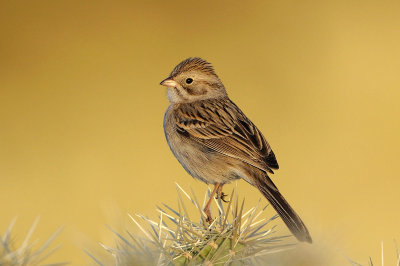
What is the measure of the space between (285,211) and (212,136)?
1.07m

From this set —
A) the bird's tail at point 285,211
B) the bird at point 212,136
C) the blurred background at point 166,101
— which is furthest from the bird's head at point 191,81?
the blurred background at point 166,101

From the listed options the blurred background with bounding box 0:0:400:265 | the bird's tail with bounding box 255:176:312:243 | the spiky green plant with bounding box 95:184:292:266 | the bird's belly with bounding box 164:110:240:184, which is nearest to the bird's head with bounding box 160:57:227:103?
the bird's belly with bounding box 164:110:240:184

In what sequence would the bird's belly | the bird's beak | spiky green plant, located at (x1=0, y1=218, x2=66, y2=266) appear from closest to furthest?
spiky green plant, located at (x1=0, y1=218, x2=66, y2=266), the bird's belly, the bird's beak

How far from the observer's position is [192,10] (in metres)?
11.3

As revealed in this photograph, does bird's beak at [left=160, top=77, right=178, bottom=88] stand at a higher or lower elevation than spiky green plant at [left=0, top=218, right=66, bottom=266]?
higher

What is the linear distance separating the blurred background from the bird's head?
2763 mm

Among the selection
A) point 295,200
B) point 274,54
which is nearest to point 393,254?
point 295,200

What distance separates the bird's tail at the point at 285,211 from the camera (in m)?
2.50

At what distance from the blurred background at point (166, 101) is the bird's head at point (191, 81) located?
276 cm

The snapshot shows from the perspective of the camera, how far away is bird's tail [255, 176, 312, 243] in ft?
8.20

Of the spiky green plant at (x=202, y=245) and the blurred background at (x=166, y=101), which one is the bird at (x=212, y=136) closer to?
the spiky green plant at (x=202, y=245)

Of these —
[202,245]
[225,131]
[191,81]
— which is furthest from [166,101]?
[202,245]

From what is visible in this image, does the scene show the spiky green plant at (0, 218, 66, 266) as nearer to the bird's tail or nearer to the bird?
the bird's tail

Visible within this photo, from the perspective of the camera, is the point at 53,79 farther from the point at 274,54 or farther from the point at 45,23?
the point at 274,54
